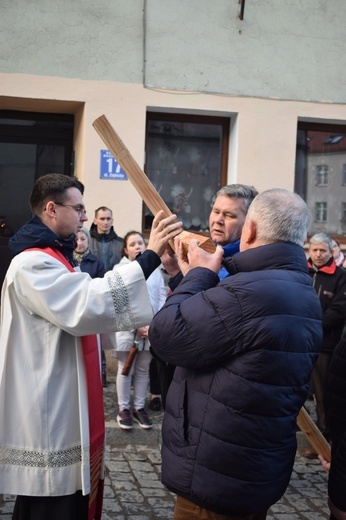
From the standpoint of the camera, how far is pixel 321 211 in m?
8.88

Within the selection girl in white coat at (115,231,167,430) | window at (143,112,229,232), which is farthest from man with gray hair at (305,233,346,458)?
window at (143,112,229,232)

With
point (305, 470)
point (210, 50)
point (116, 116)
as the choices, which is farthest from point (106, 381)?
point (210, 50)

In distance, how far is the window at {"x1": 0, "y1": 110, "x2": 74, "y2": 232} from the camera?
837cm

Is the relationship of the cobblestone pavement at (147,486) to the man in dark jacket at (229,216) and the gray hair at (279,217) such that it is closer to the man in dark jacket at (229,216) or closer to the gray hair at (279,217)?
the man in dark jacket at (229,216)

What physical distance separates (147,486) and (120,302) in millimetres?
2469

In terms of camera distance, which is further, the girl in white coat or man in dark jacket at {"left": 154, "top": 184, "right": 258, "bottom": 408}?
the girl in white coat

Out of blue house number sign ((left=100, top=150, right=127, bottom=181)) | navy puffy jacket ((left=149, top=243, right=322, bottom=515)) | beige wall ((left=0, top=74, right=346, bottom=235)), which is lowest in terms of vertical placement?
navy puffy jacket ((left=149, top=243, right=322, bottom=515))

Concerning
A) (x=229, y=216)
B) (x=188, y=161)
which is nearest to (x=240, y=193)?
(x=229, y=216)

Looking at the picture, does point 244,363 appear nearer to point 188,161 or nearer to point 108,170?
point 108,170

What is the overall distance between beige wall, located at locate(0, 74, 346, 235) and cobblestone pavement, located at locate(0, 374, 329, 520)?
2725 millimetres

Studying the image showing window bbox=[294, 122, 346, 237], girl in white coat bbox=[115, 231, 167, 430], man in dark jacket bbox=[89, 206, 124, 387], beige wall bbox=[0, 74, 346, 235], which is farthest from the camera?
window bbox=[294, 122, 346, 237]

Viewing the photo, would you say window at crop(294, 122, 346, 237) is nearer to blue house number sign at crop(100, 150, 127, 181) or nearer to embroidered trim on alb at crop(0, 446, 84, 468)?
blue house number sign at crop(100, 150, 127, 181)

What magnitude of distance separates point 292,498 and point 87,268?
9.07ft

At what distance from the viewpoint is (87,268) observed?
627 cm
